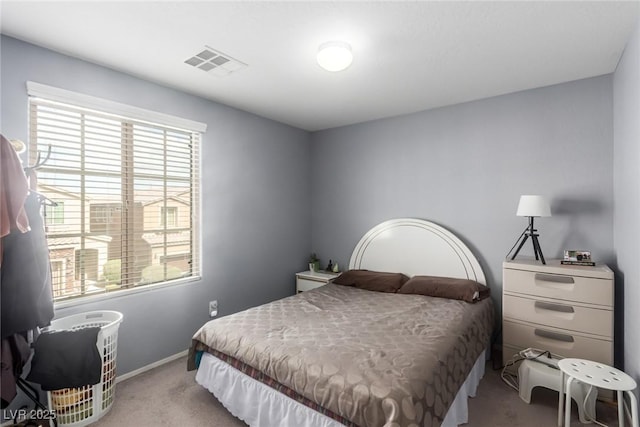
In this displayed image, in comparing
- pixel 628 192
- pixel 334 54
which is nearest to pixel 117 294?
pixel 334 54

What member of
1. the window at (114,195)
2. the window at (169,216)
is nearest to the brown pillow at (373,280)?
the window at (114,195)

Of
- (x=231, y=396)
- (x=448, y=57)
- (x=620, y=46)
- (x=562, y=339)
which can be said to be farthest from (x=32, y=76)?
(x=562, y=339)

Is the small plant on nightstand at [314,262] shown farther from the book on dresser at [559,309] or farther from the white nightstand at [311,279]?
the book on dresser at [559,309]

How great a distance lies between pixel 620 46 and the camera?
212cm

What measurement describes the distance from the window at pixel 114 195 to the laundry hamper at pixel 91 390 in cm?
22

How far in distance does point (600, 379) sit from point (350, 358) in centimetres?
144

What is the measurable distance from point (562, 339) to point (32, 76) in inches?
174

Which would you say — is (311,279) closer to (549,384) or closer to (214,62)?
(549,384)

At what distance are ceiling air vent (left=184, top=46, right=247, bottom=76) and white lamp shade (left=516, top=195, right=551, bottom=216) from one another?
2.55m

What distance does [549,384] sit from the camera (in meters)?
2.11

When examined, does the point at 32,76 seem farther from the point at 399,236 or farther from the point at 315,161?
the point at 399,236

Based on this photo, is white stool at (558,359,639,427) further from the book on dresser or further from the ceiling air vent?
the ceiling air vent

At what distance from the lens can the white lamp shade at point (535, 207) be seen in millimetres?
2506

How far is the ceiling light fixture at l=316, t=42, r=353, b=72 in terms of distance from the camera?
2020mm
